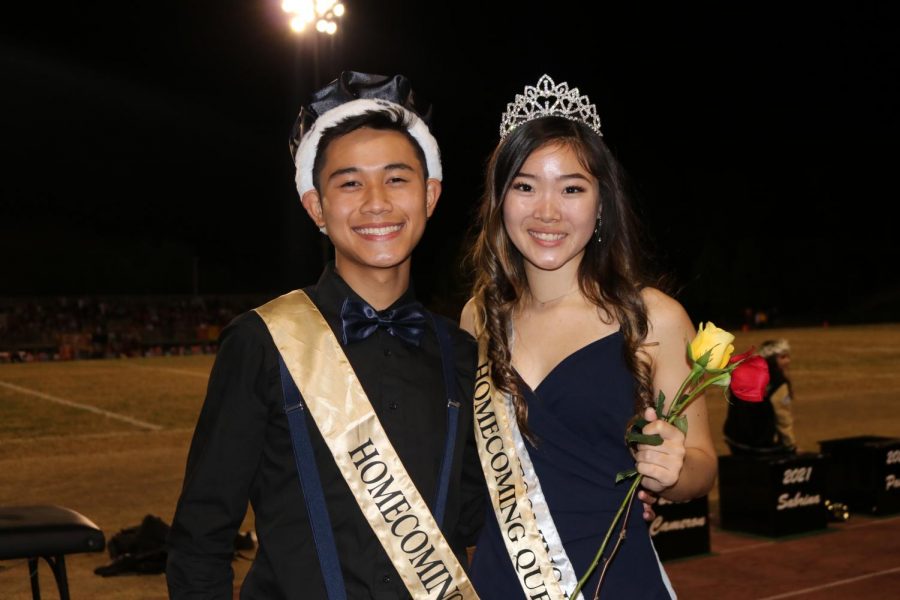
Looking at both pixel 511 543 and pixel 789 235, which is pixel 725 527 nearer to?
pixel 511 543

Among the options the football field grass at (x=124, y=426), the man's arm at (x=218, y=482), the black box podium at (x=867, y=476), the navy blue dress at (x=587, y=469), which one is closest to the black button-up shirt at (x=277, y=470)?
the man's arm at (x=218, y=482)

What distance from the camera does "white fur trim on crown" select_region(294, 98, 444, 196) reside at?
1991 millimetres

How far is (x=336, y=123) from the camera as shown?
1.99 m

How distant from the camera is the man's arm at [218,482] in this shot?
1.73 m

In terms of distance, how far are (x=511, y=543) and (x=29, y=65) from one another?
31.1 metres

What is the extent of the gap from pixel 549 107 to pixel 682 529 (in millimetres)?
4522

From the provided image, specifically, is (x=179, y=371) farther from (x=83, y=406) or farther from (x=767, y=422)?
(x=767, y=422)

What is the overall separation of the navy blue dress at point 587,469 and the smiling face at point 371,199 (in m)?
0.50

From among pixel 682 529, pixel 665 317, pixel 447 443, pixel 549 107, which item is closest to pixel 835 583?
pixel 682 529

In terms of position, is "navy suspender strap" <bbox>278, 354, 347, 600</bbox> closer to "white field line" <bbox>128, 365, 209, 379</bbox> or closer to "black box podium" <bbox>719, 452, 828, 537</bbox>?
"black box podium" <bbox>719, 452, 828, 537</bbox>

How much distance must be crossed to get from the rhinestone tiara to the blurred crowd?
79.0 feet

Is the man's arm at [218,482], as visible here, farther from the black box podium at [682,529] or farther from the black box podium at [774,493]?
the black box podium at [774,493]

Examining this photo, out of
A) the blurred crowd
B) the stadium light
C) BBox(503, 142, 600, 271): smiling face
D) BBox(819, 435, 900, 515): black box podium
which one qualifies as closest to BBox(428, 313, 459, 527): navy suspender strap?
BBox(503, 142, 600, 271): smiling face

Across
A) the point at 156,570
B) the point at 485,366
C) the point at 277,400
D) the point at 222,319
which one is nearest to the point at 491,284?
the point at 485,366
